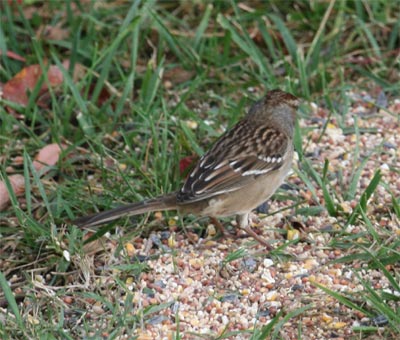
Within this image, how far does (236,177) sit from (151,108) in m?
1.08

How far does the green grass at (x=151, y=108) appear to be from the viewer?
4.43 m

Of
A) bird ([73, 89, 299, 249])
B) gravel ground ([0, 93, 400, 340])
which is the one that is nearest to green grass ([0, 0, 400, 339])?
gravel ground ([0, 93, 400, 340])

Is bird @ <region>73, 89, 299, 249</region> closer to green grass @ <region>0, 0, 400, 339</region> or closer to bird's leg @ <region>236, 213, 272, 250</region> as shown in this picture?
bird's leg @ <region>236, 213, 272, 250</region>

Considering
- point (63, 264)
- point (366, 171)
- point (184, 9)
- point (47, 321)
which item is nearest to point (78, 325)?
point (47, 321)

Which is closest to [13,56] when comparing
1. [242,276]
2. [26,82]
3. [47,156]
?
[26,82]

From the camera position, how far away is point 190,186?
4672mm

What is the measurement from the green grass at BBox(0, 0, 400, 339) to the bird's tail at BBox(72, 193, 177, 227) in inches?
3.3

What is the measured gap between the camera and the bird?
4629 millimetres

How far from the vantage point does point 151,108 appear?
570 centimetres

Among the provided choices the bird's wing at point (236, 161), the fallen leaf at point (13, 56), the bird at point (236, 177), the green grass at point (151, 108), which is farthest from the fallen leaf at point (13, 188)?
the fallen leaf at point (13, 56)

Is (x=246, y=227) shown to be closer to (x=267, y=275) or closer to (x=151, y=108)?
(x=267, y=275)

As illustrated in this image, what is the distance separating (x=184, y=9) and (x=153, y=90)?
1208 millimetres

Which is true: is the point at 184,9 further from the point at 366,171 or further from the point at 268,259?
the point at 268,259

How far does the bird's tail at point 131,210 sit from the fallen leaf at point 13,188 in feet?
2.09
